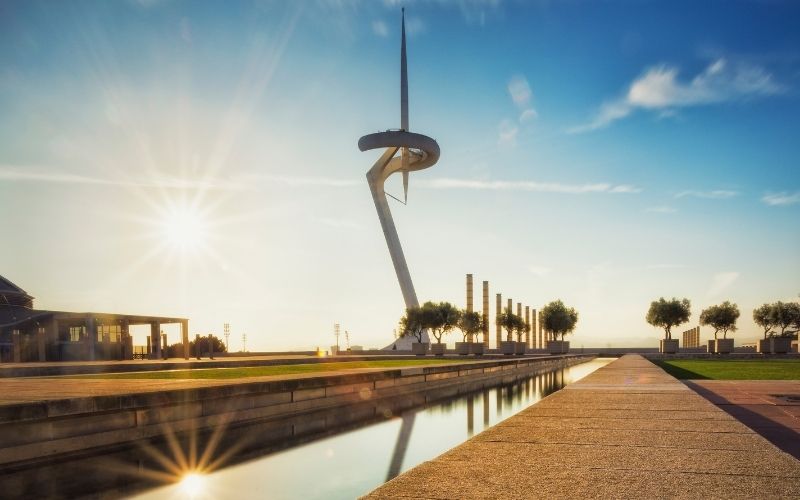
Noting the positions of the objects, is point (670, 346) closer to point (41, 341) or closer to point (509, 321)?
point (509, 321)

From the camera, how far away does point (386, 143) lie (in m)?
50.8

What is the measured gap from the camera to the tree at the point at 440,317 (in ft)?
179

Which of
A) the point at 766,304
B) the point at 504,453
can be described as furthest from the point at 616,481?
the point at 766,304

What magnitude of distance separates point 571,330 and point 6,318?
54744 millimetres

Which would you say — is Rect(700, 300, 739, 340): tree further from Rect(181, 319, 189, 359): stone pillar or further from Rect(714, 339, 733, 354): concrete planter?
Rect(181, 319, 189, 359): stone pillar

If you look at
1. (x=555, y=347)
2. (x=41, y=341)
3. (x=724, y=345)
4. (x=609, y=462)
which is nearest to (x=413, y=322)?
(x=555, y=347)

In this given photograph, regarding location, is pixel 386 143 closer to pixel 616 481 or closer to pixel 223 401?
pixel 223 401

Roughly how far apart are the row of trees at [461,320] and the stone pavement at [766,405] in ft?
141

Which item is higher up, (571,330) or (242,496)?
(242,496)

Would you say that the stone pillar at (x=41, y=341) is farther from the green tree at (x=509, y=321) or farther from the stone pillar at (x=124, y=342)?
the green tree at (x=509, y=321)

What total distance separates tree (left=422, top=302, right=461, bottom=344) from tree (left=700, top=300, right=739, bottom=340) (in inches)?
895

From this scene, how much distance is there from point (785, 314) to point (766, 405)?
52.8 metres

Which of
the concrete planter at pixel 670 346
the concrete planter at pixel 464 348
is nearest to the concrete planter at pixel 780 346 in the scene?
the concrete planter at pixel 670 346

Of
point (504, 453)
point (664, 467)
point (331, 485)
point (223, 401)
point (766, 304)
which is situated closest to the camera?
point (664, 467)
